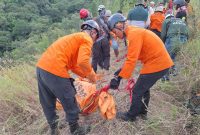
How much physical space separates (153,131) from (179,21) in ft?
9.44

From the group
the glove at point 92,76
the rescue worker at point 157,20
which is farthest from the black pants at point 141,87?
the rescue worker at point 157,20

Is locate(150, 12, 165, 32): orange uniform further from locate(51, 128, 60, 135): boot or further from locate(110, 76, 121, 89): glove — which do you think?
locate(51, 128, 60, 135): boot

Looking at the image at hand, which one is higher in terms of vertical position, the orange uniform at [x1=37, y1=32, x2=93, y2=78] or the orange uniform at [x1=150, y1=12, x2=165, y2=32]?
the orange uniform at [x1=37, y1=32, x2=93, y2=78]

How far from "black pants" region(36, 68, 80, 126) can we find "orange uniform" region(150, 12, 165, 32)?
4.32 meters

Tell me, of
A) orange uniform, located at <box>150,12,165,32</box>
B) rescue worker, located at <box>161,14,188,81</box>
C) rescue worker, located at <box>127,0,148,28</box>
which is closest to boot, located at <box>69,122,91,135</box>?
rescue worker, located at <box>161,14,188,81</box>

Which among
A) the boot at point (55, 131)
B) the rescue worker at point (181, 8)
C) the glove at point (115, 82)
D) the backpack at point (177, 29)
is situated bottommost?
the boot at point (55, 131)

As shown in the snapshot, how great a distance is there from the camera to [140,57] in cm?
455

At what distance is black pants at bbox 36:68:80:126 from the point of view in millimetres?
4328

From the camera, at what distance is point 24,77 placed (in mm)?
6656

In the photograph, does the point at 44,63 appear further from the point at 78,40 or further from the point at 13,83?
the point at 13,83

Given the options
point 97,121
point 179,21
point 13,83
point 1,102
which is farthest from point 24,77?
point 179,21

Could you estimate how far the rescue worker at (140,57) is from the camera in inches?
169

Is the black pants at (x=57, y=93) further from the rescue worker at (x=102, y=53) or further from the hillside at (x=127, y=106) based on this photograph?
the rescue worker at (x=102, y=53)

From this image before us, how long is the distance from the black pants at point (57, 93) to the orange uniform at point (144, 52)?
0.68m
